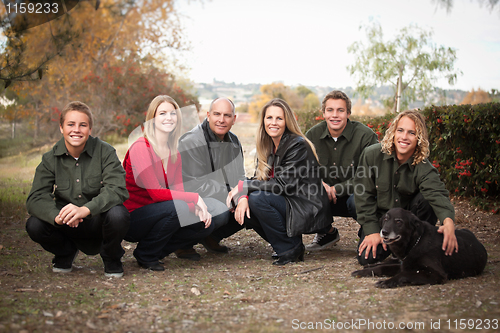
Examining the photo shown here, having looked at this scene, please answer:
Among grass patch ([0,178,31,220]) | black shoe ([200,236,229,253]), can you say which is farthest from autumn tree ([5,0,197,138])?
black shoe ([200,236,229,253])

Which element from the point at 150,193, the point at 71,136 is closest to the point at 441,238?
the point at 150,193

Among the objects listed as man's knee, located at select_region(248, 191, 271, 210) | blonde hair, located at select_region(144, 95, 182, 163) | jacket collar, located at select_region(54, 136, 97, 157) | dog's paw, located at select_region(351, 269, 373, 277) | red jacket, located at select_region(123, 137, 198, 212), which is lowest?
dog's paw, located at select_region(351, 269, 373, 277)

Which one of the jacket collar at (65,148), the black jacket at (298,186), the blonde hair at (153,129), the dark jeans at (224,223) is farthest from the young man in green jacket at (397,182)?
the jacket collar at (65,148)

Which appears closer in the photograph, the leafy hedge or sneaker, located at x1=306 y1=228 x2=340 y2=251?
sneaker, located at x1=306 y1=228 x2=340 y2=251

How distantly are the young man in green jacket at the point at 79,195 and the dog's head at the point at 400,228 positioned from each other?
2220 mm

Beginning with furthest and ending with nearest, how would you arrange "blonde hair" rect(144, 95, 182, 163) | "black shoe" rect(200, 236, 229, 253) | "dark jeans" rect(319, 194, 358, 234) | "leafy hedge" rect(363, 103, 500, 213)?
"leafy hedge" rect(363, 103, 500, 213)
"black shoe" rect(200, 236, 229, 253)
"dark jeans" rect(319, 194, 358, 234)
"blonde hair" rect(144, 95, 182, 163)

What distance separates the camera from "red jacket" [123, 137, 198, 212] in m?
3.79

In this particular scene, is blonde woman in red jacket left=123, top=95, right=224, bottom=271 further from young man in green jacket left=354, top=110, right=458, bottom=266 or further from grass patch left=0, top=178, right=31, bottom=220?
grass patch left=0, top=178, right=31, bottom=220

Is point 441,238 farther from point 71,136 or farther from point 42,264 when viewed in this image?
point 42,264

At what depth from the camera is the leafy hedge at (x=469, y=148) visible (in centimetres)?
575

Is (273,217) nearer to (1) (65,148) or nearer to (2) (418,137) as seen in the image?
(2) (418,137)

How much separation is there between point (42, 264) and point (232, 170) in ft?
6.98

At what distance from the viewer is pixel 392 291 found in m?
3.01

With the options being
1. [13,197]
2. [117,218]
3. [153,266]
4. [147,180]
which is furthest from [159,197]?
[13,197]
